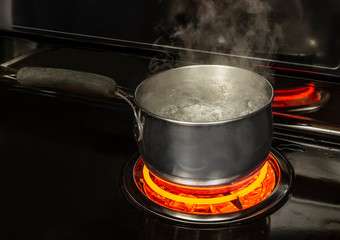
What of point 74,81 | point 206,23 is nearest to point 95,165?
point 74,81

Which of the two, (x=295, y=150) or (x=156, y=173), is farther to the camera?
(x=295, y=150)

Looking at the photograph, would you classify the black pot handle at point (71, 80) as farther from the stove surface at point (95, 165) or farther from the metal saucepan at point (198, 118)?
the stove surface at point (95, 165)

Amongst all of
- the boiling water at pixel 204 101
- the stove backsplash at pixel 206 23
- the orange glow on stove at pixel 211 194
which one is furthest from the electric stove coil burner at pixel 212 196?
the stove backsplash at pixel 206 23

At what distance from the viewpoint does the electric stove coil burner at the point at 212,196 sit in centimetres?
60

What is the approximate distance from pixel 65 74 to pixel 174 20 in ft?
0.84

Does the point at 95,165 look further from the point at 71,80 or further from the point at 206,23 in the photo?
the point at 206,23

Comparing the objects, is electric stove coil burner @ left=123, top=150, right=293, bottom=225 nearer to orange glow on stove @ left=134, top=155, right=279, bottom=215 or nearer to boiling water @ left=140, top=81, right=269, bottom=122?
orange glow on stove @ left=134, top=155, right=279, bottom=215

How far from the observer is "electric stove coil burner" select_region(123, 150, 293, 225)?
0.60 meters

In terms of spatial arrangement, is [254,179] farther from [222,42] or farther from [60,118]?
[60,118]

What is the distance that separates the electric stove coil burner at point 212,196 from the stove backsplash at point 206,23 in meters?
0.23

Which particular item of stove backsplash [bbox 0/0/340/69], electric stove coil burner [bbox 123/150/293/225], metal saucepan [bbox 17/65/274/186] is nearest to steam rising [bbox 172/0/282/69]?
stove backsplash [bbox 0/0/340/69]

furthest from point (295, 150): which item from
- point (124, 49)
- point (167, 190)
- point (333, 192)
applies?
point (124, 49)

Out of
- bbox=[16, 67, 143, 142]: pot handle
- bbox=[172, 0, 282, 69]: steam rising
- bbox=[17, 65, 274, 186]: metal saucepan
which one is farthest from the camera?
bbox=[172, 0, 282, 69]: steam rising

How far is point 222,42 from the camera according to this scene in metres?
0.82
